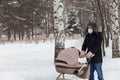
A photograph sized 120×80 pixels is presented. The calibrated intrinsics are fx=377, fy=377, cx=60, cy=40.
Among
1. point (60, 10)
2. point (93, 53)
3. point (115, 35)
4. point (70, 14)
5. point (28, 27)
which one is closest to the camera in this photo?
point (93, 53)

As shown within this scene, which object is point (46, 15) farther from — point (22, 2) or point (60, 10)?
point (60, 10)

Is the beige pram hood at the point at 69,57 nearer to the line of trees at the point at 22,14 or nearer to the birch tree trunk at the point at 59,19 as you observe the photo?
the birch tree trunk at the point at 59,19

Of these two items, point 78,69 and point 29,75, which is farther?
point 29,75

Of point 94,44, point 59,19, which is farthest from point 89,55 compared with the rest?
point 59,19

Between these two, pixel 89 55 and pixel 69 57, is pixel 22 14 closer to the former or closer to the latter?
pixel 89 55

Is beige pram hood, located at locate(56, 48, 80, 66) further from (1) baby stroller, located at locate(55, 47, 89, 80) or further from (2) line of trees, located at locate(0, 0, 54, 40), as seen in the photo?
(2) line of trees, located at locate(0, 0, 54, 40)

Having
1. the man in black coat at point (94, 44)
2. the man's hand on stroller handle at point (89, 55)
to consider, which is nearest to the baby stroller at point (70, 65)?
the man's hand on stroller handle at point (89, 55)

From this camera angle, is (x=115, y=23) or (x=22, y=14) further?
(x=22, y=14)

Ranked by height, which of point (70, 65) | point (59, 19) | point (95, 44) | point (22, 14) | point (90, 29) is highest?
point (22, 14)

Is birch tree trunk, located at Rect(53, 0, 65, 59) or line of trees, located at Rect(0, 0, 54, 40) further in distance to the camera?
line of trees, located at Rect(0, 0, 54, 40)

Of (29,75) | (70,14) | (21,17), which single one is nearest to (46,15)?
(70,14)

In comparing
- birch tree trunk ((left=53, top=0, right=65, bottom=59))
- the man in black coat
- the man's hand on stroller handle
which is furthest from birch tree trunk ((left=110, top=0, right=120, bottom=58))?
the man's hand on stroller handle

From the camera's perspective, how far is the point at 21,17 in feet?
181

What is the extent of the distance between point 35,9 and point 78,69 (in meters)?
49.1
